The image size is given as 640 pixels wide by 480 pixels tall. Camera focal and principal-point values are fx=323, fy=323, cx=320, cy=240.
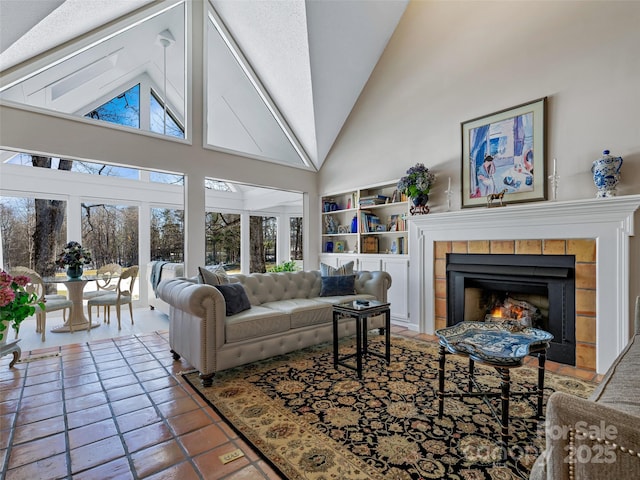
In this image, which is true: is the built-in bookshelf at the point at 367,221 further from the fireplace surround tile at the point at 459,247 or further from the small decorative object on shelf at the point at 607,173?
the small decorative object on shelf at the point at 607,173

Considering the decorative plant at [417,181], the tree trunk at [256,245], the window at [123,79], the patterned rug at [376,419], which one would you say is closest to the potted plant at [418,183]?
the decorative plant at [417,181]

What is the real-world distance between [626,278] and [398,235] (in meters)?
2.58

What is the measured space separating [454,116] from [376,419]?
3.55m

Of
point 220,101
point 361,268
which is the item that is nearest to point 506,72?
point 361,268

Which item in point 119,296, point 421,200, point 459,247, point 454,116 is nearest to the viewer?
point 459,247

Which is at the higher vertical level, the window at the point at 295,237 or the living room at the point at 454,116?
the living room at the point at 454,116

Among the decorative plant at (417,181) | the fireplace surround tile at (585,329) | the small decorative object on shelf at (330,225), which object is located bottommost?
the fireplace surround tile at (585,329)

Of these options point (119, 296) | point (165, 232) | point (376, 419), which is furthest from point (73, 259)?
point (376, 419)

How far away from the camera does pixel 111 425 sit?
2059mm

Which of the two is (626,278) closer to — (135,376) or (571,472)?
(571,472)

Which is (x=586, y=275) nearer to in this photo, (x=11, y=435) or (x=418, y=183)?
(x=418, y=183)

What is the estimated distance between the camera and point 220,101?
4.88 metres

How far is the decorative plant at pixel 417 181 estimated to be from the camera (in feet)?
13.3

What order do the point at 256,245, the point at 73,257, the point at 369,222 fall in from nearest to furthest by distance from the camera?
the point at 73,257
the point at 369,222
the point at 256,245
